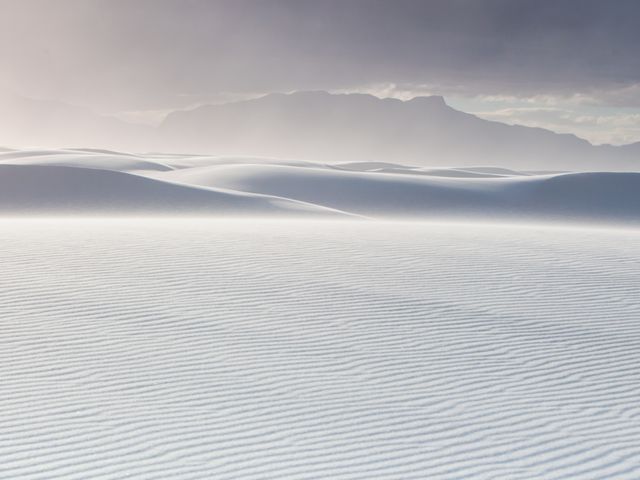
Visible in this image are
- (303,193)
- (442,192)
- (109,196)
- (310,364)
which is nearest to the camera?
(310,364)

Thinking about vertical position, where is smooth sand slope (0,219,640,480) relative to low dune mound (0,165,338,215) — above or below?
below

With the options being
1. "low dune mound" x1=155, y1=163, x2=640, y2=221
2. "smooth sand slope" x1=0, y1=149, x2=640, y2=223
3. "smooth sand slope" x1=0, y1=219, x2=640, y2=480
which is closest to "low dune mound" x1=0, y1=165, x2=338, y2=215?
"smooth sand slope" x1=0, y1=149, x2=640, y2=223

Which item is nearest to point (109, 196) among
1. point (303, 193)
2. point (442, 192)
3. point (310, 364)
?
point (303, 193)

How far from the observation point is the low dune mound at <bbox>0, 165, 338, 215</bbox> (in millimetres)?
26812

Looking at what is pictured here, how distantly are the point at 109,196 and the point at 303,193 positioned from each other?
33.9ft

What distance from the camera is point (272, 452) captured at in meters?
5.16

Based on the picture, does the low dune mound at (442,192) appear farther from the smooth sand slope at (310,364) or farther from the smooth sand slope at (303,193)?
the smooth sand slope at (310,364)

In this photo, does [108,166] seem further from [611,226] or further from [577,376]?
[577,376]

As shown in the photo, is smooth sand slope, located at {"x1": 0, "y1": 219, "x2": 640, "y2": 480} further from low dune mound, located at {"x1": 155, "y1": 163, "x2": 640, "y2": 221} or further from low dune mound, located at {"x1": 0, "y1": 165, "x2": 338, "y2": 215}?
low dune mound, located at {"x1": 155, "y1": 163, "x2": 640, "y2": 221}

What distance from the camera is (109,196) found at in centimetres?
2875

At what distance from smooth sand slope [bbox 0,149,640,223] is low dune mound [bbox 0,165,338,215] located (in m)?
0.03

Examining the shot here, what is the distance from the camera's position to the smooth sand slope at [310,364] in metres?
5.15

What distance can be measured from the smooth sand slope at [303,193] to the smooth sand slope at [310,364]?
16.0 metres

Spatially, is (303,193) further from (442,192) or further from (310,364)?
(310,364)
